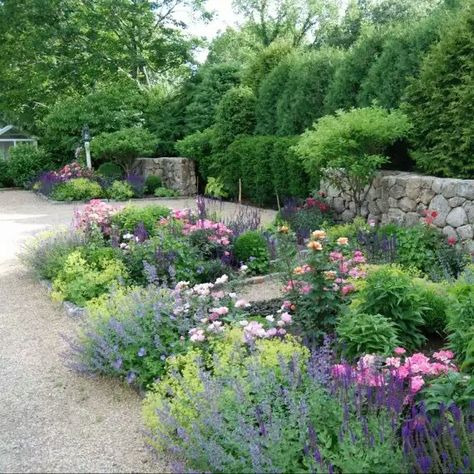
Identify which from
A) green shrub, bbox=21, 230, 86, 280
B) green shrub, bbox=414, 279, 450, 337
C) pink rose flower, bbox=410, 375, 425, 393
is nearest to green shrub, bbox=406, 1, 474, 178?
green shrub, bbox=414, 279, 450, 337

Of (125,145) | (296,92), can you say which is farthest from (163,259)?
(125,145)

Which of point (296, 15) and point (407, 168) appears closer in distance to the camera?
point (407, 168)

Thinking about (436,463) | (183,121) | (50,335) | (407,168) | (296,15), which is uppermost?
(296,15)

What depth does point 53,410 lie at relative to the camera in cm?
Result: 346

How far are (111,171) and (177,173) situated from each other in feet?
6.17

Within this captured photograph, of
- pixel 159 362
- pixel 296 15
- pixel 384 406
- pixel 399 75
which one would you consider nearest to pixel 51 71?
pixel 296 15

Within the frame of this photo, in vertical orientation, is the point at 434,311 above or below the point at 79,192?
below

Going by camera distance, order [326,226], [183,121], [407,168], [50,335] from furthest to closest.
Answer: [183,121] → [407,168] → [326,226] → [50,335]

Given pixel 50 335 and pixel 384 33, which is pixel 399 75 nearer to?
pixel 384 33

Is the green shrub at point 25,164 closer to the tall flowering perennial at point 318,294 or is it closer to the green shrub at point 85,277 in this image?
the green shrub at point 85,277

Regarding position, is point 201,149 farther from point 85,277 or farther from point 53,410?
point 53,410

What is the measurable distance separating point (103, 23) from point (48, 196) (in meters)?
7.64

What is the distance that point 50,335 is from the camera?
4840mm

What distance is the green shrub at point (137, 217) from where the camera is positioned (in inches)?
274
